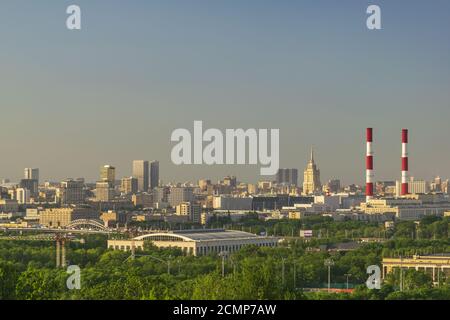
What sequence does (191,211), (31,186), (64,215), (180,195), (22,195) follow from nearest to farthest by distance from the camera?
(64,215) < (191,211) < (180,195) < (22,195) < (31,186)

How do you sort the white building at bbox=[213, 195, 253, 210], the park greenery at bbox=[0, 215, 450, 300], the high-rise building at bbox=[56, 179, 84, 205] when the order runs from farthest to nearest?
the high-rise building at bbox=[56, 179, 84, 205], the white building at bbox=[213, 195, 253, 210], the park greenery at bbox=[0, 215, 450, 300]

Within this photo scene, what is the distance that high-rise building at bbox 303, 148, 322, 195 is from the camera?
6656 cm

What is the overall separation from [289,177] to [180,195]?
33.2 ft

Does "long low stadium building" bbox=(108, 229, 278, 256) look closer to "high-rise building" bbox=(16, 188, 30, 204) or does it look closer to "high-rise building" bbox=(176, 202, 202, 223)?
"high-rise building" bbox=(176, 202, 202, 223)

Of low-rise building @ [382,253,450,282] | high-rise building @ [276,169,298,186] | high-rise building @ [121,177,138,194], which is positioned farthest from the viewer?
high-rise building @ [276,169,298,186]

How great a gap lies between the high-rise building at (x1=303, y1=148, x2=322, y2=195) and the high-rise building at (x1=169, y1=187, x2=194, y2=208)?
7974mm

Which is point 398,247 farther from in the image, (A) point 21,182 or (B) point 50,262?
(A) point 21,182

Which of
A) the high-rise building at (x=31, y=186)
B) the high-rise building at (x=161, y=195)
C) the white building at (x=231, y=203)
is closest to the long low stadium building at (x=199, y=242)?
the white building at (x=231, y=203)

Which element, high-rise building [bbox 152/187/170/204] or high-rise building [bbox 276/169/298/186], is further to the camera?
high-rise building [bbox 276/169/298/186]

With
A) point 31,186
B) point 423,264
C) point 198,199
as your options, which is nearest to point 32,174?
point 31,186

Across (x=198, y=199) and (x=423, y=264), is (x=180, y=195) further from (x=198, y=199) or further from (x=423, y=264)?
(x=423, y=264)

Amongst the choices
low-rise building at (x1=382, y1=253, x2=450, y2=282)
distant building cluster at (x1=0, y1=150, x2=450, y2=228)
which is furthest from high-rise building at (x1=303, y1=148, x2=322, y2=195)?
low-rise building at (x1=382, y1=253, x2=450, y2=282)

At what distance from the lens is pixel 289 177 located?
224ft
